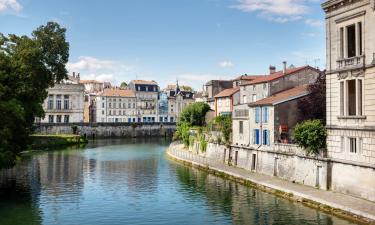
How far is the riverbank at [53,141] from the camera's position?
81.5 metres

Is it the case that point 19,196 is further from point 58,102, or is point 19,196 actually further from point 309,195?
point 58,102

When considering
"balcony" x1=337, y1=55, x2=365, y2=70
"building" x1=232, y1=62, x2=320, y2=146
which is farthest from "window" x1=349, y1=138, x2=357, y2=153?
"building" x1=232, y1=62, x2=320, y2=146

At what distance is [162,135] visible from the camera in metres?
122

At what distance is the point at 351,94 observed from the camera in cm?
3048

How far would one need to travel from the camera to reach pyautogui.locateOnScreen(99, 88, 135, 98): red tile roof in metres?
132

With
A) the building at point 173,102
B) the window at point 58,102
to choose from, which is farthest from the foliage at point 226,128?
the building at point 173,102

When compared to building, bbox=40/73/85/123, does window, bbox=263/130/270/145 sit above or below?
below

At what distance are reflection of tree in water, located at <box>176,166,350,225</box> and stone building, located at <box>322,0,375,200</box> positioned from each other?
152 inches

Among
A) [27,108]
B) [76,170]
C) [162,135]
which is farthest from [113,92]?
[27,108]

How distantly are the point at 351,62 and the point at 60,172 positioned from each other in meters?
32.7

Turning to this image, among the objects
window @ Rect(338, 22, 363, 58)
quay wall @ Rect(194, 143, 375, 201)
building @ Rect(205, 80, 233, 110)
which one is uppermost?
building @ Rect(205, 80, 233, 110)

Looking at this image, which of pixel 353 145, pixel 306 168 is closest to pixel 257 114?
pixel 306 168

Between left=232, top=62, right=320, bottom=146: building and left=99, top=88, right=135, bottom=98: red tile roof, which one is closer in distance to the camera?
left=232, top=62, right=320, bottom=146: building

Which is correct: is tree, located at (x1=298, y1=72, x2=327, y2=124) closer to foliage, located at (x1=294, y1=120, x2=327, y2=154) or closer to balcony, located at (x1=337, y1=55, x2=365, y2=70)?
foliage, located at (x1=294, y1=120, x2=327, y2=154)
